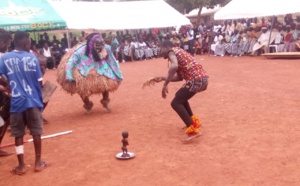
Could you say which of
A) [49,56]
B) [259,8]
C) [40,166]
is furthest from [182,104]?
[49,56]

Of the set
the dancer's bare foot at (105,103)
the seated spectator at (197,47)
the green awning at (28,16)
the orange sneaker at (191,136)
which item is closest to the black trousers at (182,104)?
the orange sneaker at (191,136)

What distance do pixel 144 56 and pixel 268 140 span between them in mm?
16622

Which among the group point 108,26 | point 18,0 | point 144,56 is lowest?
point 144,56

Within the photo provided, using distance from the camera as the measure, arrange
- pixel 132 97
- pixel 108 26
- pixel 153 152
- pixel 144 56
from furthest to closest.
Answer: pixel 144 56 → pixel 108 26 → pixel 132 97 → pixel 153 152

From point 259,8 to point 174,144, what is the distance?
13.0 metres

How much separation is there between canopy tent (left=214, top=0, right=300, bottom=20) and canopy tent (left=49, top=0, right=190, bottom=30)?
382 centimetres

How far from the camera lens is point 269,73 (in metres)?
11.9

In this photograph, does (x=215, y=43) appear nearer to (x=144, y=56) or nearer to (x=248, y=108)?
(x=144, y=56)

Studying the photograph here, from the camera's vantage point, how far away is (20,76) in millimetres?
4418

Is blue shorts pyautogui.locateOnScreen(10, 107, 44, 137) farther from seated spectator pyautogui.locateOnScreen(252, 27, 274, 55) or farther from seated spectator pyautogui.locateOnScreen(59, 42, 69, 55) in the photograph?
seated spectator pyautogui.locateOnScreen(252, 27, 274, 55)

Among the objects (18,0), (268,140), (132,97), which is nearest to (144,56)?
(18,0)

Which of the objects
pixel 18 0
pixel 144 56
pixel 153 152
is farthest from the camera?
pixel 144 56

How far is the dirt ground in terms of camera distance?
4148 millimetres

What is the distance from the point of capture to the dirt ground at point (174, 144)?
415 cm
